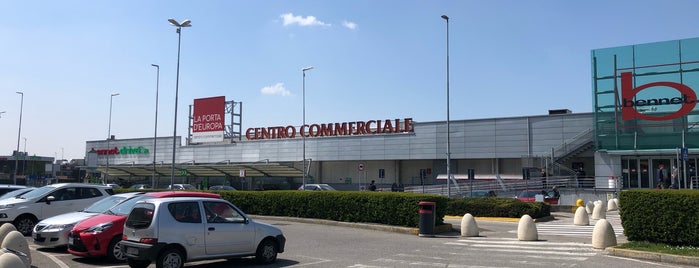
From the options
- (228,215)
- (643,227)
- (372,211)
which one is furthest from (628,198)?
(228,215)

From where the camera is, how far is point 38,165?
94.8 m

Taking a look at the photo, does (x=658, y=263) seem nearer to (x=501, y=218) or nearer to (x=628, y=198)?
(x=628, y=198)

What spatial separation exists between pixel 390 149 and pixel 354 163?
525cm

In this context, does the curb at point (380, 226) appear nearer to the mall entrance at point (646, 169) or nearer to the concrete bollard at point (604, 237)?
the concrete bollard at point (604, 237)

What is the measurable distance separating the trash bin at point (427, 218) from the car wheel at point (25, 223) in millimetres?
11439

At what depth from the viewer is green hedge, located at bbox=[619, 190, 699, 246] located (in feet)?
43.5

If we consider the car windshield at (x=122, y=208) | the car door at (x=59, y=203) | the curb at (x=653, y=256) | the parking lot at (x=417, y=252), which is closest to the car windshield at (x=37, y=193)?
the car door at (x=59, y=203)

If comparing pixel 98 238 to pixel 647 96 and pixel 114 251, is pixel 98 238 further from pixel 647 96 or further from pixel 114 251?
pixel 647 96

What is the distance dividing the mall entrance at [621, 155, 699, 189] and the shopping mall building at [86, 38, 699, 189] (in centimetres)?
7

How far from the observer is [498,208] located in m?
25.2

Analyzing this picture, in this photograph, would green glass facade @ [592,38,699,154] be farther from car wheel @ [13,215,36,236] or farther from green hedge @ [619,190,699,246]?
car wheel @ [13,215,36,236]

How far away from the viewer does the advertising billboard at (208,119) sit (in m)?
63.6

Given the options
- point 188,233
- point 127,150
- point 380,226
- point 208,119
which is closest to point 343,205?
point 380,226

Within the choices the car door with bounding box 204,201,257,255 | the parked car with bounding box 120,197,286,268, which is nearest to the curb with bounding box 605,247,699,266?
the parked car with bounding box 120,197,286,268
